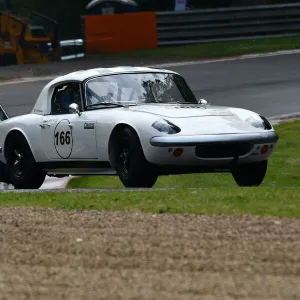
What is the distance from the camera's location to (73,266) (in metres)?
6.07

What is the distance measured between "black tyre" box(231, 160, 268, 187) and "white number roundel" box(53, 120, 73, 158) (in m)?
1.81

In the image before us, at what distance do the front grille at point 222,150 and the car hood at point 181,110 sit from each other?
440mm

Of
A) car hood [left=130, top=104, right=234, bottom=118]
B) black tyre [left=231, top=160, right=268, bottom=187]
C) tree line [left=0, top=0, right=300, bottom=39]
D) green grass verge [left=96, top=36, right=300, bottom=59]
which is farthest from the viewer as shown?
tree line [left=0, top=0, right=300, bottom=39]

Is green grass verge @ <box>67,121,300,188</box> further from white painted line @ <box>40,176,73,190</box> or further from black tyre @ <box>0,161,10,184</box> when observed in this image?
black tyre @ <box>0,161,10,184</box>

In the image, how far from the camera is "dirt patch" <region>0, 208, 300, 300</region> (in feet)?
18.0

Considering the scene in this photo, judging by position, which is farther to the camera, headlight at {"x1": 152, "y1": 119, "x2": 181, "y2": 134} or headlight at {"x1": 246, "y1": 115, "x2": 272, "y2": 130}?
headlight at {"x1": 246, "y1": 115, "x2": 272, "y2": 130}

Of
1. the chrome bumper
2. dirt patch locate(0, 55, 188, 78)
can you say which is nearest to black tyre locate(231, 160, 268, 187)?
the chrome bumper

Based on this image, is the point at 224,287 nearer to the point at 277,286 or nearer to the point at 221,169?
the point at 277,286

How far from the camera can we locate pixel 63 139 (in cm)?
1123

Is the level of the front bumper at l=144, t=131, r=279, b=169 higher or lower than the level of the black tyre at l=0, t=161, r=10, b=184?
higher

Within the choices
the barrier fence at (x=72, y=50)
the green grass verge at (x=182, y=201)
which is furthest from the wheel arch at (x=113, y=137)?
Result: the barrier fence at (x=72, y=50)

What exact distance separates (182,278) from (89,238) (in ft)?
4.24


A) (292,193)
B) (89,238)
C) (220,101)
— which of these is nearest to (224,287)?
(89,238)

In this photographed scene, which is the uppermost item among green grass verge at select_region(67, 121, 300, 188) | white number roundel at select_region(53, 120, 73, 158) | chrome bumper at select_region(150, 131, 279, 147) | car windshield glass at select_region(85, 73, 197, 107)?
car windshield glass at select_region(85, 73, 197, 107)
